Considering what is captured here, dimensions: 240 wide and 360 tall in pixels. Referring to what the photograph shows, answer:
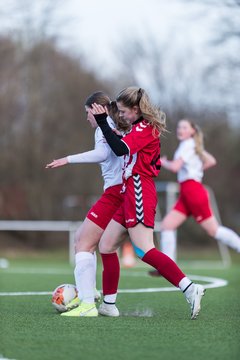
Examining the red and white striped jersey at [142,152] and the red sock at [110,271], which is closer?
the red and white striped jersey at [142,152]

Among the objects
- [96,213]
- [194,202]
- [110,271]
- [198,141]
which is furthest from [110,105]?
[198,141]

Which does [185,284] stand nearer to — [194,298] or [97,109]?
[194,298]

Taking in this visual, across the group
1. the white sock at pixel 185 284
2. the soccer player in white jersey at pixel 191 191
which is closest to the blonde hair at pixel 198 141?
the soccer player in white jersey at pixel 191 191

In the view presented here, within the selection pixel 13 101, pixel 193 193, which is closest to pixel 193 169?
pixel 193 193

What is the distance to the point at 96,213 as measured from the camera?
22.9ft

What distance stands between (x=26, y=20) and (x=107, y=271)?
19.4 meters

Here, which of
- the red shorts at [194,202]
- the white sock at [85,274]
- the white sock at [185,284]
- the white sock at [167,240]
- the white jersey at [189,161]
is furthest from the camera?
the white sock at [167,240]

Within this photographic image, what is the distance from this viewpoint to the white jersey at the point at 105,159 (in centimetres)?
672

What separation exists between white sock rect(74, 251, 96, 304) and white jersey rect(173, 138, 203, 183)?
437 centimetres

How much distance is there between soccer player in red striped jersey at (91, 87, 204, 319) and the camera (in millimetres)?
6430

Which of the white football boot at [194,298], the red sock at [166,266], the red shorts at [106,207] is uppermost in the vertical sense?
the red shorts at [106,207]

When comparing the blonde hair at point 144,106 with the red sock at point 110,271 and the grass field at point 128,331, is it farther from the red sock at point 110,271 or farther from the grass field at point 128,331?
the grass field at point 128,331

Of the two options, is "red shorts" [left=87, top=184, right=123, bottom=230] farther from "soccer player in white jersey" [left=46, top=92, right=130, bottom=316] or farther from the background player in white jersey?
the background player in white jersey

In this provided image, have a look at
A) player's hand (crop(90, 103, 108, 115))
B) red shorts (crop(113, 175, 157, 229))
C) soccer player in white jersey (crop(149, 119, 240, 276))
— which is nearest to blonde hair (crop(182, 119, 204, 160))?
soccer player in white jersey (crop(149, 119, 240, 276))
